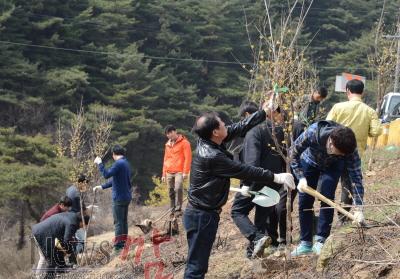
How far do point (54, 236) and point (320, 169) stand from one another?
3744mm

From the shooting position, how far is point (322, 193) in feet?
19.6

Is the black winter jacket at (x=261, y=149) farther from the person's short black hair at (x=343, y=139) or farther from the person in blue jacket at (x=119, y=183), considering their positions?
the person in blue jacket at (x=119, y=183)

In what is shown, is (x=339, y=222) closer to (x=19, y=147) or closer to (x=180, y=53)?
(x=19, y=147)

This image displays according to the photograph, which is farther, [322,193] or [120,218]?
[120,218]

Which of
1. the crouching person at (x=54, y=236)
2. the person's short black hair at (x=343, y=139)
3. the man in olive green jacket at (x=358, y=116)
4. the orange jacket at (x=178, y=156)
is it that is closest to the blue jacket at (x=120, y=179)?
the orange jacket at (x=178, y=156)

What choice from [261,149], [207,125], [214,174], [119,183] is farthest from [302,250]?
[119,183]

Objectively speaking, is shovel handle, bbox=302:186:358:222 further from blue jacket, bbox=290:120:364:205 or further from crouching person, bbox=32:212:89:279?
crouching person, bbox=32:212:89:279

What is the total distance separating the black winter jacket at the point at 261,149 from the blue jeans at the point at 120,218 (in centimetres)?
373

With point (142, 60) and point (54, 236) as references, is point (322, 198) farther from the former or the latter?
point (142, 60)

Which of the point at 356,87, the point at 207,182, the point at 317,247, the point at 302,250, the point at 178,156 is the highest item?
the point at 356,87

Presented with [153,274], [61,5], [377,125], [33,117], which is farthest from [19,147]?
[377,125]

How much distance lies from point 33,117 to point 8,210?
28.4ft

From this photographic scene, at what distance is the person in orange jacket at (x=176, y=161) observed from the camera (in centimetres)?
1016

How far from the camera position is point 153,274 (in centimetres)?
760
